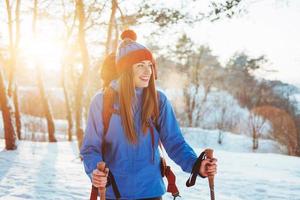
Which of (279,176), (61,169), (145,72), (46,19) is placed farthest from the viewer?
(46,19)

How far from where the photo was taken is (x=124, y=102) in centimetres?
228

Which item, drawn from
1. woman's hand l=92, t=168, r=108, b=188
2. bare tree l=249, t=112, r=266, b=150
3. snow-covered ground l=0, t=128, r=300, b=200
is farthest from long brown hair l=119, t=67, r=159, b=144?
bare tree l=249, t=112, r=266, b=150

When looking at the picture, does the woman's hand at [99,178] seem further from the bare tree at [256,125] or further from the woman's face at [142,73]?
the bare tree at [256,125]

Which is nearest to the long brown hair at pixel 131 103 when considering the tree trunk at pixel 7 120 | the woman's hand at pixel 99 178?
the woman's hand at pixel 99 178

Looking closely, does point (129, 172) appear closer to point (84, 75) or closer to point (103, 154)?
point (103, 154)

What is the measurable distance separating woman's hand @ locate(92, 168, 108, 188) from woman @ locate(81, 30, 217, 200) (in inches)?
1.6

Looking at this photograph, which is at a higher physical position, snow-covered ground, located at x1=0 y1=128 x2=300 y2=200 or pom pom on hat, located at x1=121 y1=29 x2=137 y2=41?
pom pom on hat, located at x1=121 y1=29 x2=137 y2=41

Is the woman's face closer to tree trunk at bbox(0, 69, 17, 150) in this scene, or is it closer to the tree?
tree trunk at bbox(0, 69, 17, 150)

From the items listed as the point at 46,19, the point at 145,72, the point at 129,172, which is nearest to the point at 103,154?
the point at 129,172

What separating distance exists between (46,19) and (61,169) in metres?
10.1

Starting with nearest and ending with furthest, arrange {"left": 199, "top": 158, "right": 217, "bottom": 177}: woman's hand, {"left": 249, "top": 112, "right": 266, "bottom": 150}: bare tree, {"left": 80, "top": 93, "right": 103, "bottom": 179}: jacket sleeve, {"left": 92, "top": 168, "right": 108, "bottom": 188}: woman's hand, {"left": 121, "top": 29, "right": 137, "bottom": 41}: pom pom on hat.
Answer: {"left": 92, "top": 168, "right": 108, "bottom": 188}: woman's hand → {"left": 80, "top": 93, "right": 103, "bottom": 179}: jacket sleeve → {"left": 199, "top": 158, "right": 217, "bottom": 177}: woman's hand → {"left": 121, "top": 29, "right": 137, "bottom": 41}: pom pom on hat → {"left": 249, "top": 112, "right": 266, "bottom": 150}: bare tree

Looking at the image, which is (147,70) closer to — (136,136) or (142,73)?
(142,73)

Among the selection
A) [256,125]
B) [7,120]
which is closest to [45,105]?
[7,120]

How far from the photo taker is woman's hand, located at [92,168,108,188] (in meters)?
2.03
